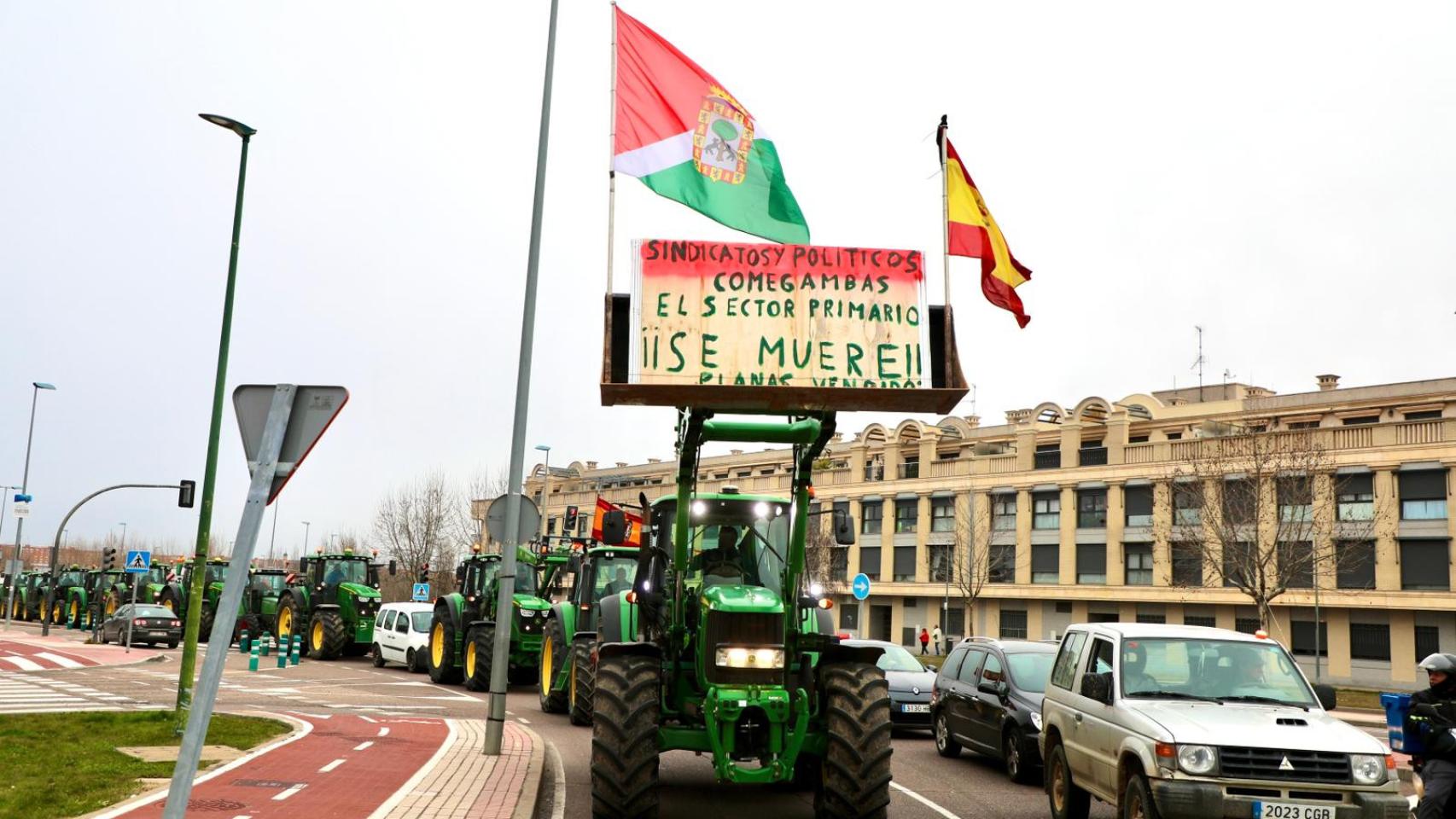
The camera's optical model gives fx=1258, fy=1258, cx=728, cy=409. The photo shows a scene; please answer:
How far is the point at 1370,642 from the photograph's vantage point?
151ft

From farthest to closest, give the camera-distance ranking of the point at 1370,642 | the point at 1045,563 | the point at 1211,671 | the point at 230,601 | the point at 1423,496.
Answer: the point at 1045,563 < the point at 1370,642 < the point at 1423,496 < the point at 1211,671 < the point at 230,601

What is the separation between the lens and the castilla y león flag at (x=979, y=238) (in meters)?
12.1

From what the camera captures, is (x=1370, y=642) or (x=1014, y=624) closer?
(x=1370, y=642)

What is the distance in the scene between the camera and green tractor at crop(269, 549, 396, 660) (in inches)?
1304

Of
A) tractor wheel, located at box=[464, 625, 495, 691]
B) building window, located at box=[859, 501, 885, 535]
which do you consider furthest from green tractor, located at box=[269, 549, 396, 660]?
building window, located at box=[859, 501, 885, 535]

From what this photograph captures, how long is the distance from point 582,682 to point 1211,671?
9.55 meters

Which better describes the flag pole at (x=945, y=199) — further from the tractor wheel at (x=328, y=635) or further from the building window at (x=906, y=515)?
the building window at (x=906, y=515)

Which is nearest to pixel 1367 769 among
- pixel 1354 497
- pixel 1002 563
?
pixel 1354 497

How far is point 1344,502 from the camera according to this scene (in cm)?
4631

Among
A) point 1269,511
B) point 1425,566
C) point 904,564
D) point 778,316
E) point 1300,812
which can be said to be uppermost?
point 1269,511

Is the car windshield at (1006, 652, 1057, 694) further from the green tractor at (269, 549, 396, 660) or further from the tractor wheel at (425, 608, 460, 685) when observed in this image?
the green tractor at (269, 549, 396, 660)

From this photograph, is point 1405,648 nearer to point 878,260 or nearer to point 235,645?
point 235,645

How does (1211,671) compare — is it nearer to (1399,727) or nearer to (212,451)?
(1399,727)

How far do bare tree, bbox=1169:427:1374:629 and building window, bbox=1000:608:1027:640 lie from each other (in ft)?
38.5
